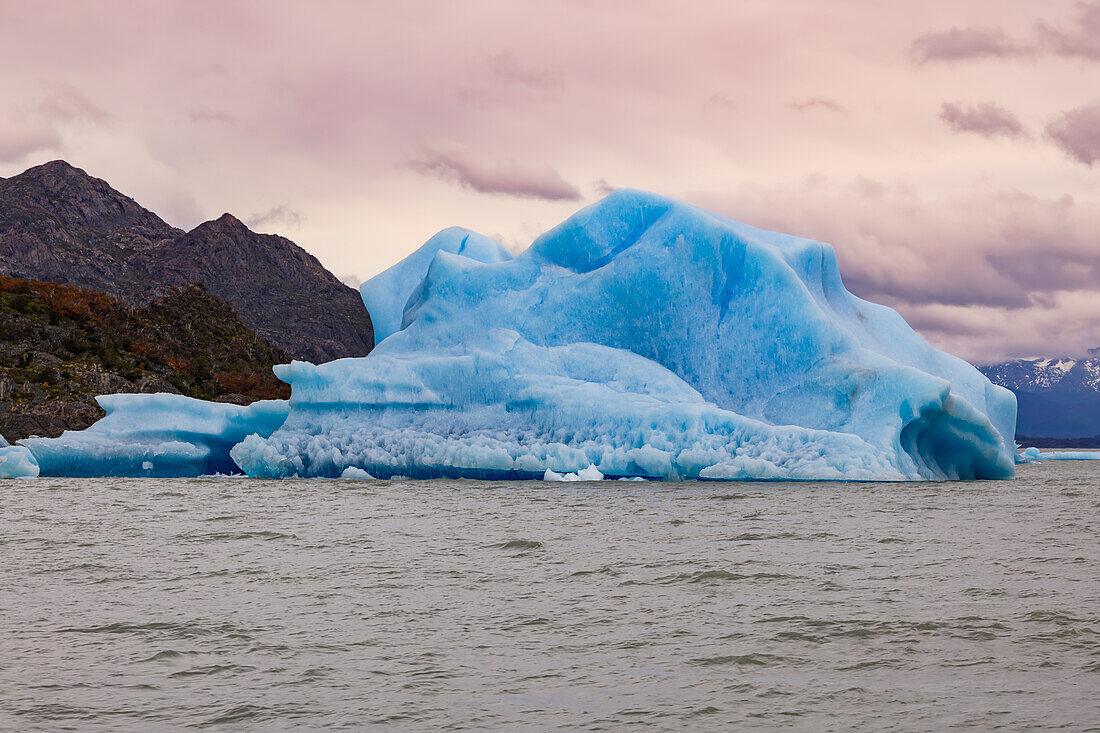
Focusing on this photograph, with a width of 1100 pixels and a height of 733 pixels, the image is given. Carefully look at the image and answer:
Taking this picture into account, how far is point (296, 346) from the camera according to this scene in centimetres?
13425

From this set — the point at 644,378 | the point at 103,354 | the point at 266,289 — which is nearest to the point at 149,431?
the point at 644,378

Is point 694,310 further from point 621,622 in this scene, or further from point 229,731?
point 229,731

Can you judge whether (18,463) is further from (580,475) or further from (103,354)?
(103,354)

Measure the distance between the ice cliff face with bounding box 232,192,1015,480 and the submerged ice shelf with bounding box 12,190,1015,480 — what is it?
0.04 m

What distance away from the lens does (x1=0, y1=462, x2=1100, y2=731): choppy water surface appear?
5.51 m

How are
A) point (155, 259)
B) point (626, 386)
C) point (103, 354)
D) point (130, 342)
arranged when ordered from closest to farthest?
point (626, 386) < point (103, 354) < point (130, 342) < point (155, 259)

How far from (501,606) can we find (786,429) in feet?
38.6

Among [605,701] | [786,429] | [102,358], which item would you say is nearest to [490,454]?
[786,429]

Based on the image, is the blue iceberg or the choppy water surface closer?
the choppy water surface

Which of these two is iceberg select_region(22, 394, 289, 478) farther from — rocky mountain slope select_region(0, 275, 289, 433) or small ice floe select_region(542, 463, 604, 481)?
rocky mountain slope select_region(0, 275, 289, 433)

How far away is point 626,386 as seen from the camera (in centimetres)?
2080

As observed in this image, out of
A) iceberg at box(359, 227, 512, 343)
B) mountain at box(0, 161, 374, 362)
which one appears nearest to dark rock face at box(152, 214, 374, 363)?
mountain at box(0, 161, 374, 362)

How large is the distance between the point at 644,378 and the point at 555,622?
1363 centimetres

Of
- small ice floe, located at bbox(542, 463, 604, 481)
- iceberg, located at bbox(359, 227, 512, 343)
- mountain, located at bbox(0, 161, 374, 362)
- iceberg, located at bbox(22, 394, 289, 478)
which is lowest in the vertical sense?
small ice floe, located at bbox(542, 463, 604, 481)
